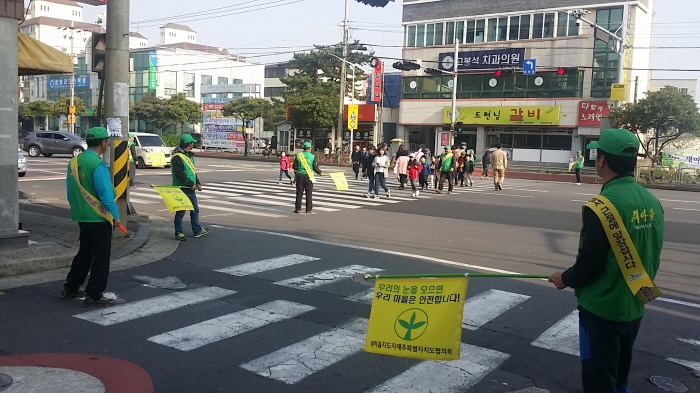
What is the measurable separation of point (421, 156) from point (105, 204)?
57.6 ft

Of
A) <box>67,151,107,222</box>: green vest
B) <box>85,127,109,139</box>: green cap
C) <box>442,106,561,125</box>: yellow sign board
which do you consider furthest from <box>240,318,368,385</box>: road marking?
<box>442,106,561,125</box>: yellow sign board

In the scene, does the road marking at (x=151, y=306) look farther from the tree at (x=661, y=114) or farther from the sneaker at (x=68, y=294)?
the tree at (x=661, y=114)

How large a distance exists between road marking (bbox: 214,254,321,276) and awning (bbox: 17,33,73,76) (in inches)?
171

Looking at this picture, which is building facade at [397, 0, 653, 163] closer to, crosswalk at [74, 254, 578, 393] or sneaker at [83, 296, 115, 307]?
crosswalk at [74, 254, 578, 393]

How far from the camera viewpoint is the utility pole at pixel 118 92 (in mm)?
10656

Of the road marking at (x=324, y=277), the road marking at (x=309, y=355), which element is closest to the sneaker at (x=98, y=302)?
the road marking at (x=324, y=277)

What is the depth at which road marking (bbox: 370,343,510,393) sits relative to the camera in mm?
4604

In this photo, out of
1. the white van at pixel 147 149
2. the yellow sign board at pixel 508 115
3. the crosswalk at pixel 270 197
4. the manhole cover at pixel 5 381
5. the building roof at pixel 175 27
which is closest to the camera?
the manhole cover at pixel 5 381

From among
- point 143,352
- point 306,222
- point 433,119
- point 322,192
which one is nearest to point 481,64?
point 433,119

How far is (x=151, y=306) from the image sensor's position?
6641mm

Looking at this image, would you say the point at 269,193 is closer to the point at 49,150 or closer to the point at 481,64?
the point at 49,150

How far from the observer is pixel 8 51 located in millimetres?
8633

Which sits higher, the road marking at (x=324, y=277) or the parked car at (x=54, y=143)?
the parked car at (x=54, y=143)

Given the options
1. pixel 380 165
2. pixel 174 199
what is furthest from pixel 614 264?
pixel 380 165
